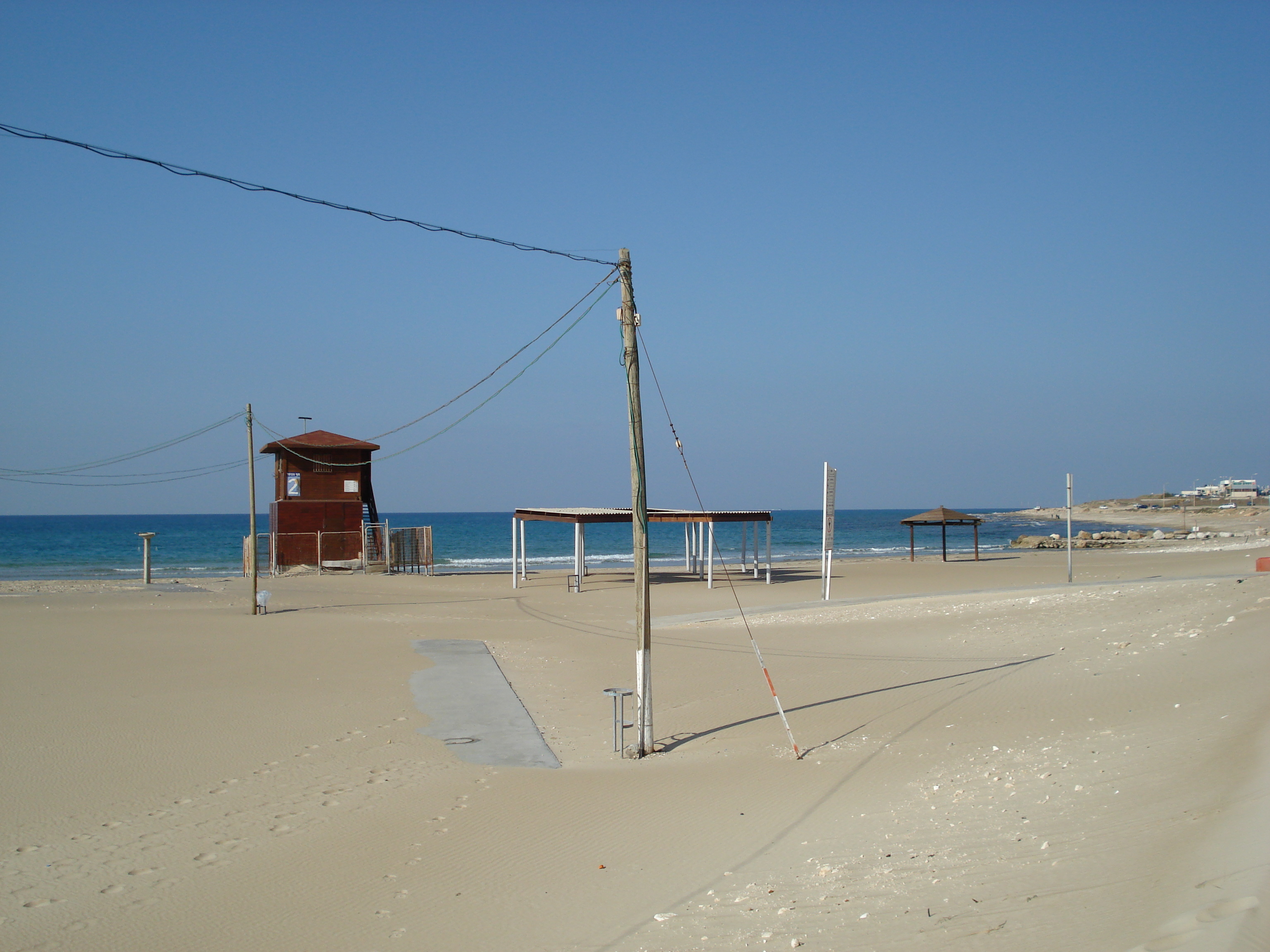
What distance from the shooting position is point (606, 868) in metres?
6.29

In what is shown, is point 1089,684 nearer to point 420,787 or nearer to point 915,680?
point 915,680

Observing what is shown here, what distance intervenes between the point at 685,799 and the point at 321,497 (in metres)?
34.6

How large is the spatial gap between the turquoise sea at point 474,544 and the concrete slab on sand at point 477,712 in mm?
32221

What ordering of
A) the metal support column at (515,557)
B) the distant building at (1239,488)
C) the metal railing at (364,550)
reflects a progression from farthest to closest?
the distant building at (1239,488) → the metal railing at (364,550) → the metal support column at (515,557)

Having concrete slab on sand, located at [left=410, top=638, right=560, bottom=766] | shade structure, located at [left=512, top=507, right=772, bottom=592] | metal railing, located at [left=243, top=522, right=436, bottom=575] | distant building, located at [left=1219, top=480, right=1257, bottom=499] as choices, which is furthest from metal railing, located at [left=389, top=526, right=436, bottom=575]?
distant building, located at [left=1219, top=480, right=1257, bottom=499]

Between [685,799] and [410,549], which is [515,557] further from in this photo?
[685,799]

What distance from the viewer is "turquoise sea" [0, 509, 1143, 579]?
169 ft

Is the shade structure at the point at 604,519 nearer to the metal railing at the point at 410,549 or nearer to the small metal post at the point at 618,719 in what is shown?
the metal railing at the point at 410,549

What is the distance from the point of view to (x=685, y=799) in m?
7.87

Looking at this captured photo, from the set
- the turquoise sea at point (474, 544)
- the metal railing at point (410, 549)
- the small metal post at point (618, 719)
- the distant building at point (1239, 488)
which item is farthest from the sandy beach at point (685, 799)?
the distant building at point (1239, 488)

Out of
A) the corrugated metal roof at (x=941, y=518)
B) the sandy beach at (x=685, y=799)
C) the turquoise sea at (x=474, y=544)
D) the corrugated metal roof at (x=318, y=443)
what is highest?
the corrugated metal roof at (x=318, y=443)

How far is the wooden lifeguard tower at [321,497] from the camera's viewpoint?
125 ft

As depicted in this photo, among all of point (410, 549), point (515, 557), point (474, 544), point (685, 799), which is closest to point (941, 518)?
point (515, 557)

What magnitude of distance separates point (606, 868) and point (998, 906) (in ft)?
8.79
